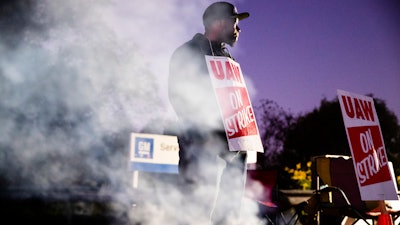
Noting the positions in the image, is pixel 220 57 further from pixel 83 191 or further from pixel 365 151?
pixel 83 191

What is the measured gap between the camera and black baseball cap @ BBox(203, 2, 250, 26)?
283cm

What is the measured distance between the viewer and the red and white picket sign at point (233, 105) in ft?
8.68

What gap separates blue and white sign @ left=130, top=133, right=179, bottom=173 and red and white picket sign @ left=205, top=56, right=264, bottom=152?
5.89 meters

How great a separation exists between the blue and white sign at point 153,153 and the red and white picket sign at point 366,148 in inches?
213

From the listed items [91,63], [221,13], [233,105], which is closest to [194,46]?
[221,13]

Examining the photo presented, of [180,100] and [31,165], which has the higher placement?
[31,165]

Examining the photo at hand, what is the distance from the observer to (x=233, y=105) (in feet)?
8.81

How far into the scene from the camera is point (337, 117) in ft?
98.2

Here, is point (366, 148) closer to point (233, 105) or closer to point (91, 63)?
point (233, 105)

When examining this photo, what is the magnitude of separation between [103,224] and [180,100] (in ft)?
17.3

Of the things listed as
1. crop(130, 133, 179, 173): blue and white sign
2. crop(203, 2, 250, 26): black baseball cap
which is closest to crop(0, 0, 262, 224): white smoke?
crop(203, 2, 250, 26): black baseball cap

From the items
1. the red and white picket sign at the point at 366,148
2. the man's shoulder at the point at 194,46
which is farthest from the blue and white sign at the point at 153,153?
the man's shoulder at the point at 194,46

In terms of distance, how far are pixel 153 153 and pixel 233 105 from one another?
21.6ft

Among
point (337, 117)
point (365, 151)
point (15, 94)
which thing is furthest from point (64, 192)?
point (337, 117)
